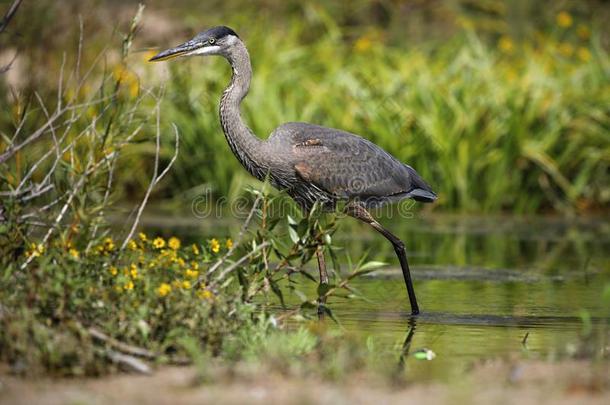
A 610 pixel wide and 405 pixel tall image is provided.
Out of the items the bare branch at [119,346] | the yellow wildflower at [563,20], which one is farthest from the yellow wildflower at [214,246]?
the yellow wildflower at [563,20]

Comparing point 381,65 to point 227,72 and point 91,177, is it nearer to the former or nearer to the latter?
point 227,72

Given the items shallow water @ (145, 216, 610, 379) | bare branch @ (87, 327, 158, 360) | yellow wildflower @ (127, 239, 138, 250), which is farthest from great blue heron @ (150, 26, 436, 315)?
bare branch @ (87, 327, 158, 360)

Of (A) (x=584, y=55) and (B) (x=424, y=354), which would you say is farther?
(A) (x=584, y=55)

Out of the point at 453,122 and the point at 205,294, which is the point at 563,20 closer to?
the point at 453,122

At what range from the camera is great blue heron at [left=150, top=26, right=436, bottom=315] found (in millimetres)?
8102

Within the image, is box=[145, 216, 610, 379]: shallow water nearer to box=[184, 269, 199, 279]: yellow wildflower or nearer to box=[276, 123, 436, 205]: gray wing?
box=[276, 123, 436, 205]: gray wing

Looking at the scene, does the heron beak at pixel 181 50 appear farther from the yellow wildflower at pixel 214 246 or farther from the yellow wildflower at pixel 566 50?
the yellow wildflower at pixel 566 50

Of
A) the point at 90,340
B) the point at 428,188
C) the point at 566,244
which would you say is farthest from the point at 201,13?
the point at 90,340

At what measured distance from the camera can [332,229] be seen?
20.2 ft

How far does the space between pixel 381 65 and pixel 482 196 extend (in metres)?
2.16

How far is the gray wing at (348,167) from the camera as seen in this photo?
27.3 feet

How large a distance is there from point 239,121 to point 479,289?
228 centimetres

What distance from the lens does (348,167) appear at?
8.62 m

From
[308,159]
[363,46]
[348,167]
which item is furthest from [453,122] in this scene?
[308,159]
